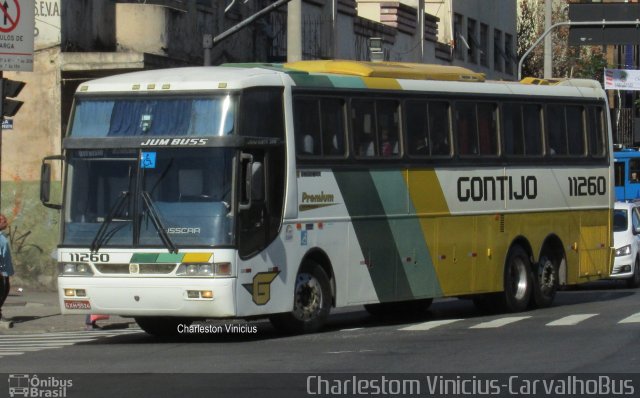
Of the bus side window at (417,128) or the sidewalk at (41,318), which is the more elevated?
the bus side window at (417,128)

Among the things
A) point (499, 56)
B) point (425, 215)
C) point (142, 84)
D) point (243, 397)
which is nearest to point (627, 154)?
point (499, 56)

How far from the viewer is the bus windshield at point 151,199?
1622 centimetres

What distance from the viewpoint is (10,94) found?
20297 millimetres

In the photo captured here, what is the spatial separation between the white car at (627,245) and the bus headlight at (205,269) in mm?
14650

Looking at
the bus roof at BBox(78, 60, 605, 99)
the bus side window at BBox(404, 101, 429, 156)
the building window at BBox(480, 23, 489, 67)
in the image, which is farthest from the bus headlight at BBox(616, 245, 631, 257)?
the building window at BBox(480, 23, 489, 67)

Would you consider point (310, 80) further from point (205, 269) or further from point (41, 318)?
point (41, 318)

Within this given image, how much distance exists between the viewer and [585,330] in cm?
1719

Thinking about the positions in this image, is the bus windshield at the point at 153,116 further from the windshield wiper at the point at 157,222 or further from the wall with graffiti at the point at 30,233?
the wall with graffiti at the point at 30,233

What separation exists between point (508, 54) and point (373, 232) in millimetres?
39275

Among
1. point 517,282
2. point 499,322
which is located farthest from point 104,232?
point 517,282

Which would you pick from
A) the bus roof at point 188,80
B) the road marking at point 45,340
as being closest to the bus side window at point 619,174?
the road marking at point 45,340

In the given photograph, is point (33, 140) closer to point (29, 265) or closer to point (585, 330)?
point (29, 265)

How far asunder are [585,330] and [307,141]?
4.00 meters

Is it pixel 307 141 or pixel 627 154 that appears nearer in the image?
pixel 307 141
